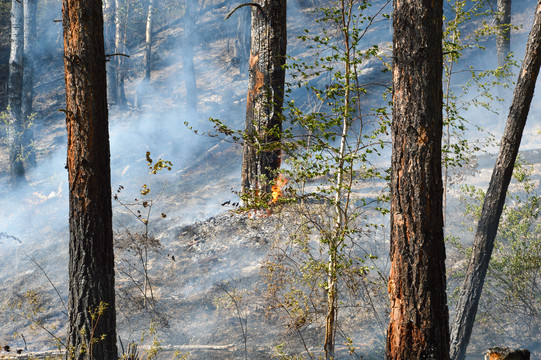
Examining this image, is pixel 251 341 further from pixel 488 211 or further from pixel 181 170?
pixel 181 170

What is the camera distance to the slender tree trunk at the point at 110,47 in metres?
18.5

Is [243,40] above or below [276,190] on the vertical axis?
above

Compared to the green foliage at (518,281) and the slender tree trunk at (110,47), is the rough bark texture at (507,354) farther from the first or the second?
the slender tree trunk at (110,47)

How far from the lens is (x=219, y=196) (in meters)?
12.4

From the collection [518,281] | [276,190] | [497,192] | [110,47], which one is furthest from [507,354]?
[110,47]

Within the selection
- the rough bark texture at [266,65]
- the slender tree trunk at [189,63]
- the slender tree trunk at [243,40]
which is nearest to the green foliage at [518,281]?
the rough bark texture at [266,65]

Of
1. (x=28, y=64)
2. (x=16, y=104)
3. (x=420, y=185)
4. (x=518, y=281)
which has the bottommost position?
(x=518, y=281)

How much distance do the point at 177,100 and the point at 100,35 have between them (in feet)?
48.6

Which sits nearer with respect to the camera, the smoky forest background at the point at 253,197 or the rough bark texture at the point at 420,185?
the rough bark texture at the point at 420,185

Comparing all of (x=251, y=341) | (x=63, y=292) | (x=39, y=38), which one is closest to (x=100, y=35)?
(x=251, y=341)

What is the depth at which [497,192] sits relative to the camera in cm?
586

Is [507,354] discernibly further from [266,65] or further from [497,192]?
[266,65]

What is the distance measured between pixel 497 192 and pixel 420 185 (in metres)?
2.98

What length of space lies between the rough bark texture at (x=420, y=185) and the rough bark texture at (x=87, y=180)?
9.47 ft
